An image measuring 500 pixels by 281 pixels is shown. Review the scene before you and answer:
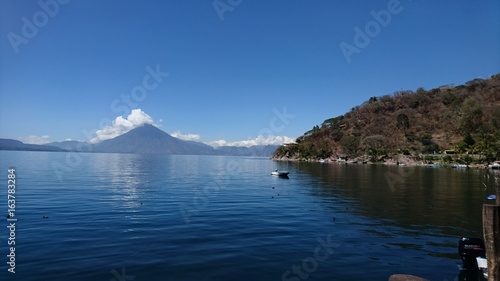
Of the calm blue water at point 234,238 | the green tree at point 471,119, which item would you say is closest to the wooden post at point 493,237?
the calm blue water at point 234,238

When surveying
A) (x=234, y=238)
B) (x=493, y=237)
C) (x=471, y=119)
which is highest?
(x=471, y=119)

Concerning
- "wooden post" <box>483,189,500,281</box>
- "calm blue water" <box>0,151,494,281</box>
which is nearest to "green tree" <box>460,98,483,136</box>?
"calm blue water" <box>0,151,494,281</box>

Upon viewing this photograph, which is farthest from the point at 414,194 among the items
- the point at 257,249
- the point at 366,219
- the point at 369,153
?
the point at 369,153

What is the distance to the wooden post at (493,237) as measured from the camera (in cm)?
1084

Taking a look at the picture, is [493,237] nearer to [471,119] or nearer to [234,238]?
[234,238]

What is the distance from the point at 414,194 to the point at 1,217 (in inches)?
1972

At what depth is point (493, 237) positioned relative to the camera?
1094cm

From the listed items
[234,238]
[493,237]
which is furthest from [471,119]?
[493,237]

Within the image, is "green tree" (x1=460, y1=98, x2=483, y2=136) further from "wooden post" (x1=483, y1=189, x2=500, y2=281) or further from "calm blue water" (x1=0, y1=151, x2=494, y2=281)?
"wooden post" (x1=483, y1=189, x2=500, y2=281)

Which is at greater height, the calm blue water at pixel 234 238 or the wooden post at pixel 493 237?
the wooden post at pixel 493 237

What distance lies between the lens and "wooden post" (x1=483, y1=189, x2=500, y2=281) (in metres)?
10.8

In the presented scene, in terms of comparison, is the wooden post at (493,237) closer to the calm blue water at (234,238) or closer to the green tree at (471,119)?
the calm blue water at (234,238)

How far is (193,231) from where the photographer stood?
23422 mm

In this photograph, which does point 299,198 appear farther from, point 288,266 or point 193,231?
point 288,266
